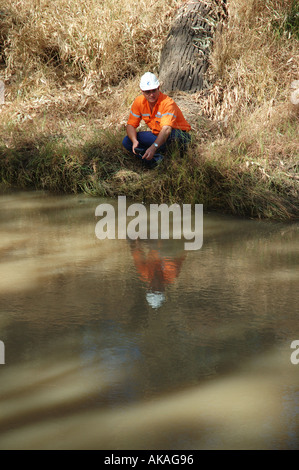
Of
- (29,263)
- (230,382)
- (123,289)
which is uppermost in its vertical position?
(29,263)

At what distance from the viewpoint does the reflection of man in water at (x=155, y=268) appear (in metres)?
4.27

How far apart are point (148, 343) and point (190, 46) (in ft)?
22.6

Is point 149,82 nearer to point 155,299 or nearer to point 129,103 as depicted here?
point 129,103

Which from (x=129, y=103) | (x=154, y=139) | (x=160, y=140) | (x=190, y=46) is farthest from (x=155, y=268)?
(x=190, y=46)

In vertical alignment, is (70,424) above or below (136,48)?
below

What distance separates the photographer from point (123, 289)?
14.3ft

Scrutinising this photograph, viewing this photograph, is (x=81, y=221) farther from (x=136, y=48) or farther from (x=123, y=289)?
(x=136, y=48)

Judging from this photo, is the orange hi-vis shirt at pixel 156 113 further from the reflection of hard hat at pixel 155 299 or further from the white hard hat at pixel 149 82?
the reflection of hard hat at pixel 155 299

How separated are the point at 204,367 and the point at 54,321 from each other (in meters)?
1.04

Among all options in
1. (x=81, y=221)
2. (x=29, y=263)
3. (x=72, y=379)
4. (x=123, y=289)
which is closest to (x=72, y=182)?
(x=81, y=221)

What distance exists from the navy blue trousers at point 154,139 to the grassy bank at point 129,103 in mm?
198

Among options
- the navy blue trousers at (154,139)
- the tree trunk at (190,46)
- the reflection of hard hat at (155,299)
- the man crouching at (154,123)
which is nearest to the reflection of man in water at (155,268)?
the reflection of hard hat at (155,299)

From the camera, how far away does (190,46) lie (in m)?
9.39
